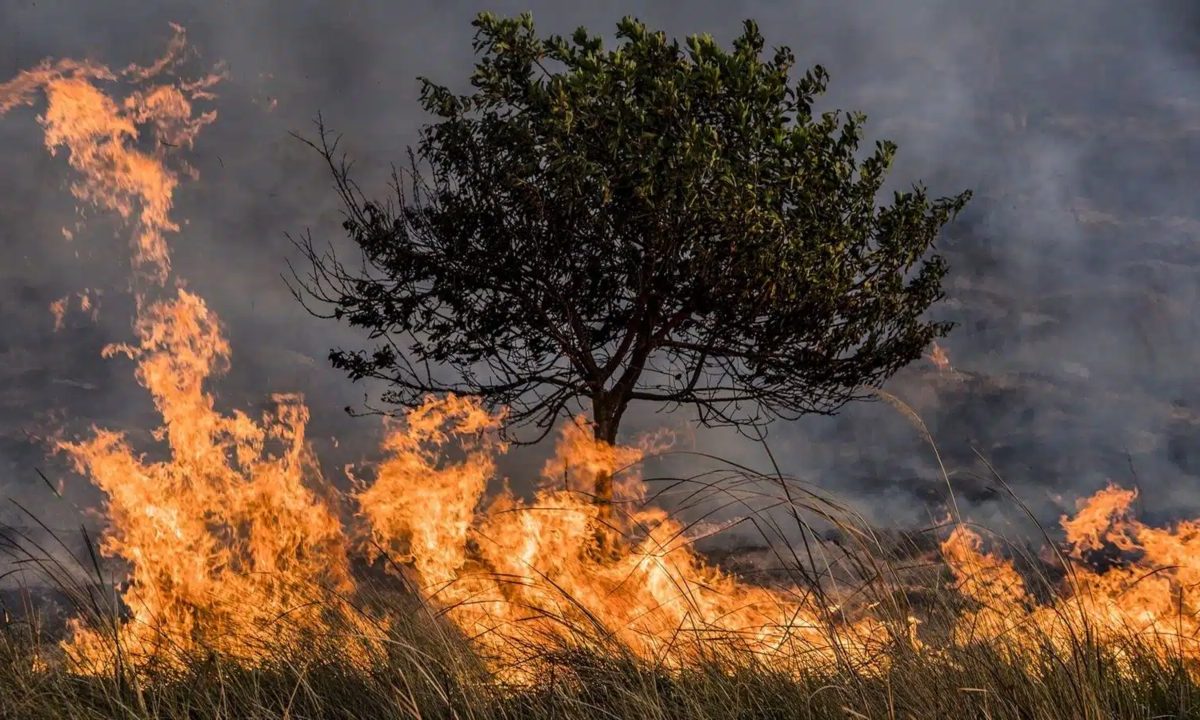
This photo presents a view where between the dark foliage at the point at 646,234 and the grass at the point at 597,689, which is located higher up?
the dark foliage at the point at 646,234

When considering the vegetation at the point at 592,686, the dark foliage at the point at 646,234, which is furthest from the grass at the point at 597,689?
the dark foliage at the point at 646,234

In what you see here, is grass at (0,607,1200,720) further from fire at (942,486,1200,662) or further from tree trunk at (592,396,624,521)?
tree trunk at (592,396,624,521)

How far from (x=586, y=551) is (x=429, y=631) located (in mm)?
6326

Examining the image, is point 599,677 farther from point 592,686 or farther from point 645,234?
point 645,234

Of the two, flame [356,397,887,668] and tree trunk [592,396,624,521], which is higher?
tree trunk [592,396,624,521]

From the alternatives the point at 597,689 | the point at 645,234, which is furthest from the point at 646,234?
the point at 597,689

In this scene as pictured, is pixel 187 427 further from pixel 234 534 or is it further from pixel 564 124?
pixel 564 124

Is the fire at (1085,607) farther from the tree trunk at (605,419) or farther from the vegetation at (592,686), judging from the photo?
the tree trunk at (605,419)

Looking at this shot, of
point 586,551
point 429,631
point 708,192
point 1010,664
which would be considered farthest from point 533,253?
point 1010,664

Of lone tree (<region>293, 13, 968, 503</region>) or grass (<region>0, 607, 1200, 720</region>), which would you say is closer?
grass (<region>0, 607, 1200, 720</region>)

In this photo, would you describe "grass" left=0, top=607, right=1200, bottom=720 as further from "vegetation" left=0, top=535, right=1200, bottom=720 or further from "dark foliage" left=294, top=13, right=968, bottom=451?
"dark foliage" left=294, top=13, right=968, bottom=451

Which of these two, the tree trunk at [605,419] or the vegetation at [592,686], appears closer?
the vegetation at [592,686]

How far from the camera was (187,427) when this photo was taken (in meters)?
12.9

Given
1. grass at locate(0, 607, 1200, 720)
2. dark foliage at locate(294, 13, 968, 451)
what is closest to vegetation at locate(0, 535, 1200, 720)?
grass at locate(0, 607, 1200, 720)
